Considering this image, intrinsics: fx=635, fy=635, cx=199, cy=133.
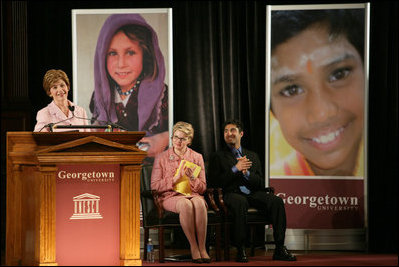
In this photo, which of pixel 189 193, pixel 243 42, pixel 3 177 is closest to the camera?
pixel 189 193

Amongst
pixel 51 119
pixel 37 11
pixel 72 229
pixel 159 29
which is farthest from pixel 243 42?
pixel 72 229

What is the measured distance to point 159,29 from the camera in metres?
6.44

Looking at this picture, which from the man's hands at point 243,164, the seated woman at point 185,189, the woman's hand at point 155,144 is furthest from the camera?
the woman's hand at point 155,144

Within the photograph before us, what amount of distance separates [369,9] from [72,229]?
388cm

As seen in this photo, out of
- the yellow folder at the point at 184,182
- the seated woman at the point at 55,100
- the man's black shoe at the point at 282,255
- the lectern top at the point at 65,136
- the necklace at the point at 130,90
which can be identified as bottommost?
the man's black shoe at the point at 282,255

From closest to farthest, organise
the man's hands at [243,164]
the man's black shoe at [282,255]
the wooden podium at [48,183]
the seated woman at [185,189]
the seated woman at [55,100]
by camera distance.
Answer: the wooden podium at [48,183] → the seated woman at [55,100] → the seated woman at [185,189] → the man's black shoe at [282,255] → the man's hands at [243,164]

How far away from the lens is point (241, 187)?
232 inches

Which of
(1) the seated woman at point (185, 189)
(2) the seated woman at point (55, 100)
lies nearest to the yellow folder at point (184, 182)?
(1) the seated woman at point (185, 189)

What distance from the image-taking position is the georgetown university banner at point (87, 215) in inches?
154

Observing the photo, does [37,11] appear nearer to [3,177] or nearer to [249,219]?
[3,177]

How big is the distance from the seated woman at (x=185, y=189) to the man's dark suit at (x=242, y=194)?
20 centimetres

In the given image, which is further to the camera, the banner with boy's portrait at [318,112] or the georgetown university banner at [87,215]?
the banner with boy's portrait at [318,112]

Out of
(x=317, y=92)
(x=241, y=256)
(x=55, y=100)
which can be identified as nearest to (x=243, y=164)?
(x=241, y=256)

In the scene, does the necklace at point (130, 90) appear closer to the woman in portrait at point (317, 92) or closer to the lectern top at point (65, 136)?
the woman in portrait at point (317, 92)
